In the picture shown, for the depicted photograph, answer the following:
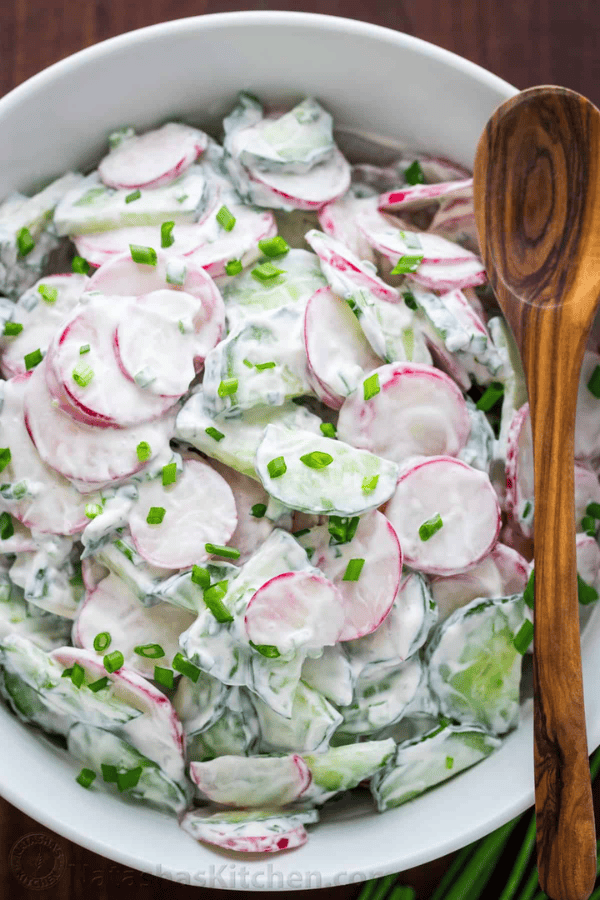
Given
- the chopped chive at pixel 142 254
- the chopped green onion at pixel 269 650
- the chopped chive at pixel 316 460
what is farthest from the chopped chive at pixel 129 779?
the chopped chive at pixel 142 254

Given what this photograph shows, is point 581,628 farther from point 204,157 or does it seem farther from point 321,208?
point 204,157

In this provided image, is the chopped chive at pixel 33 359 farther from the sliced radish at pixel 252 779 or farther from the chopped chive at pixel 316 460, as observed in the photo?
the sliced radish at pixel 252 779

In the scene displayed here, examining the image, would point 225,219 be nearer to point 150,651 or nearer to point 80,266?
point 80,266

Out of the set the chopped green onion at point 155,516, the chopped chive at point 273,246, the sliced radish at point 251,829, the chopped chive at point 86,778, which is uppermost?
the chopped chive at point 273,246

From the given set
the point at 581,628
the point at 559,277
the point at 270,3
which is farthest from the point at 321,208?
the point at 581,628

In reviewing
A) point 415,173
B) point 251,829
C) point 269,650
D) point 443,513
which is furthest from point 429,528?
point 415,173

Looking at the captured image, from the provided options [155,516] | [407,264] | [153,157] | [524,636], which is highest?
[153,157]
